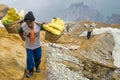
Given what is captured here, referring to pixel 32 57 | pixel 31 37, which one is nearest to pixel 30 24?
pixel 31 37

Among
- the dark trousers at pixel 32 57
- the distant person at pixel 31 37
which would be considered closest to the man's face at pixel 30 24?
the distant person at pixel 31 37

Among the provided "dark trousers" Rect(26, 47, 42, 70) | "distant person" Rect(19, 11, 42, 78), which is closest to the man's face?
"distant person" Rect(19, 11, 42, 78)

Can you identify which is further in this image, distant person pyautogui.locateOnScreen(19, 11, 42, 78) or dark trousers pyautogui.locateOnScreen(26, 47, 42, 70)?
dark trousers pyautogui.locateOnScreen(26, 47, 42, 70)

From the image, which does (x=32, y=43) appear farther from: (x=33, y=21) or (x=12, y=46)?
(x=12, y=46)

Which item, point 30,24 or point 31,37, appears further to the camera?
point 31,37

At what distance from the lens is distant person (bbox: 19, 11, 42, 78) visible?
1110 centimetres

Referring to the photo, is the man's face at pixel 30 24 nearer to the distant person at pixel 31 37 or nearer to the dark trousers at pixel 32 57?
the distant person at pixel 31 37

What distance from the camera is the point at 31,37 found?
11.5 meters

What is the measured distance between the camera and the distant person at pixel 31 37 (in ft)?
36.4

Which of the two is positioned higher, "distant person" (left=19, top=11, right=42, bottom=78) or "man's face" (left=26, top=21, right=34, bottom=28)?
"man's face" (left=26, top=21, right=34, bottom=28)

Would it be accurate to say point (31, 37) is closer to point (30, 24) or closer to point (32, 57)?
point (30, 24)

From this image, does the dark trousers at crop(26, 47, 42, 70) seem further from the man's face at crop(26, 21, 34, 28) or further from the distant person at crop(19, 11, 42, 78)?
the man's face at crop(26, 21, 34, 28)

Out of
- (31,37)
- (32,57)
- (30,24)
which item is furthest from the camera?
(32,57)

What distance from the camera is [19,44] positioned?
51.3 feet
